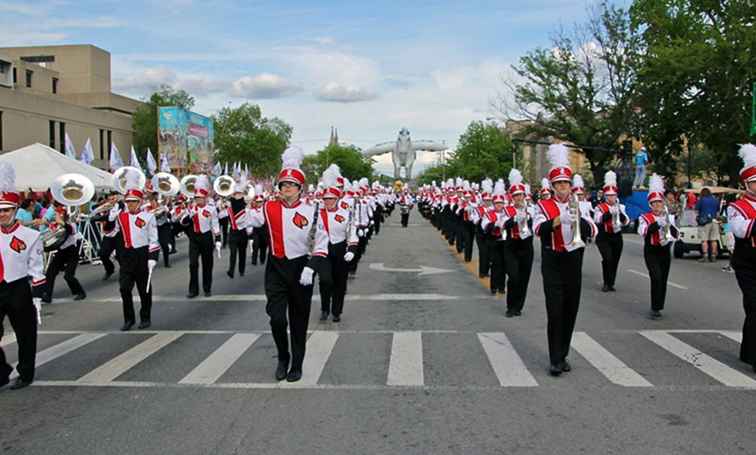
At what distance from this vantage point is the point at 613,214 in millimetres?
14047

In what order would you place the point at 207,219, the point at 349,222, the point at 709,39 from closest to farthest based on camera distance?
1. the point at 349,222
2. the point at 207,219
3. the point at 709,39

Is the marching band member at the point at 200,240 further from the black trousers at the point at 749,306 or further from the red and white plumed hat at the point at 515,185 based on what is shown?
the black trousers at the point at 749,306

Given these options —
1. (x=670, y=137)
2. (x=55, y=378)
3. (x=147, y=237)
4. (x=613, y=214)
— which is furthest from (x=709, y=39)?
(x=55, y=378)

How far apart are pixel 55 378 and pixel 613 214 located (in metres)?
9.90

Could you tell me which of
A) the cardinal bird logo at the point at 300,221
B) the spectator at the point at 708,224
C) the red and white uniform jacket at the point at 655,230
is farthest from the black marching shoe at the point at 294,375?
the spectator at the point at 708,224

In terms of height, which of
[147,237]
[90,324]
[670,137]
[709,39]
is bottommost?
[90,324]

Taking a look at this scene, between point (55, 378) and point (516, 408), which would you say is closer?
point (516, 408)

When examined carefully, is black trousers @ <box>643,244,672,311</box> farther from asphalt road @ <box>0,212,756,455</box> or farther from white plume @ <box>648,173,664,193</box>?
white plume @ <box>648,173,664,193</box>

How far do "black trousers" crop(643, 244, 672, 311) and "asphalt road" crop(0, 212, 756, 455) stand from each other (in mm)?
419

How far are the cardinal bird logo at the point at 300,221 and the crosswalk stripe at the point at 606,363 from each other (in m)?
3.29

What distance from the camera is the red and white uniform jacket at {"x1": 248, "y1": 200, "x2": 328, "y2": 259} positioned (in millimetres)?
7488

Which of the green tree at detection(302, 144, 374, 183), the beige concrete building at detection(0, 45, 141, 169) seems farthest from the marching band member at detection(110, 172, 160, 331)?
the green tree at detection(302, 144, 374, 183)

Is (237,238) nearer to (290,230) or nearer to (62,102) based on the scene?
(290,230)

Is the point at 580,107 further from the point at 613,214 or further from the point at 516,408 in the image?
the point at 516,408
